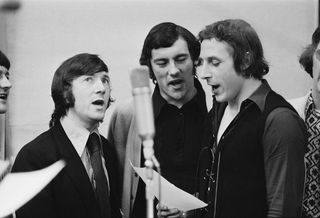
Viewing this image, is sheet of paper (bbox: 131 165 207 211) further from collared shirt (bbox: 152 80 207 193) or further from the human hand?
collared shirt (bbox: 152 80 207 193)

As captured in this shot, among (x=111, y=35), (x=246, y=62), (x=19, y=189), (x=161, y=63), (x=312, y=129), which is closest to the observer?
(x=19, y=189)

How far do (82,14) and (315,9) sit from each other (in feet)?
4.45

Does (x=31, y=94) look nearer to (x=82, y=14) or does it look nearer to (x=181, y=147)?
(x=82, y=14)

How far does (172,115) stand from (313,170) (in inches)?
27.6

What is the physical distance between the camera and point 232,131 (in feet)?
7.40

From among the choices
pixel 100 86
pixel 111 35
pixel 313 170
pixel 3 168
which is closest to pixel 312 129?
pixel 313 170

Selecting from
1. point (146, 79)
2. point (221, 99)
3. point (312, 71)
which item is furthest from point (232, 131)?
point (146, 79)

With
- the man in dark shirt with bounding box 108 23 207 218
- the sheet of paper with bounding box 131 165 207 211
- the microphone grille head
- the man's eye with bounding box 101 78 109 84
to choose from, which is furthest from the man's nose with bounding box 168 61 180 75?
the microphone grille head

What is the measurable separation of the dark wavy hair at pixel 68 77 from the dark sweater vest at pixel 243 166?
2.39ft

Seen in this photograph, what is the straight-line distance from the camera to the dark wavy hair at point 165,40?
108 inches

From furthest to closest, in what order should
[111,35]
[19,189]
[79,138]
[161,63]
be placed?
1. [111,35]
2. [161,63]
3. [79,138]
4. [19,189]

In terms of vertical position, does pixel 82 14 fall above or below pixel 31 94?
above

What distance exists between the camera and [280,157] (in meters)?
2.08

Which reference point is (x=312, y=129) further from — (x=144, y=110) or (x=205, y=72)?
(x=144, y=110)
